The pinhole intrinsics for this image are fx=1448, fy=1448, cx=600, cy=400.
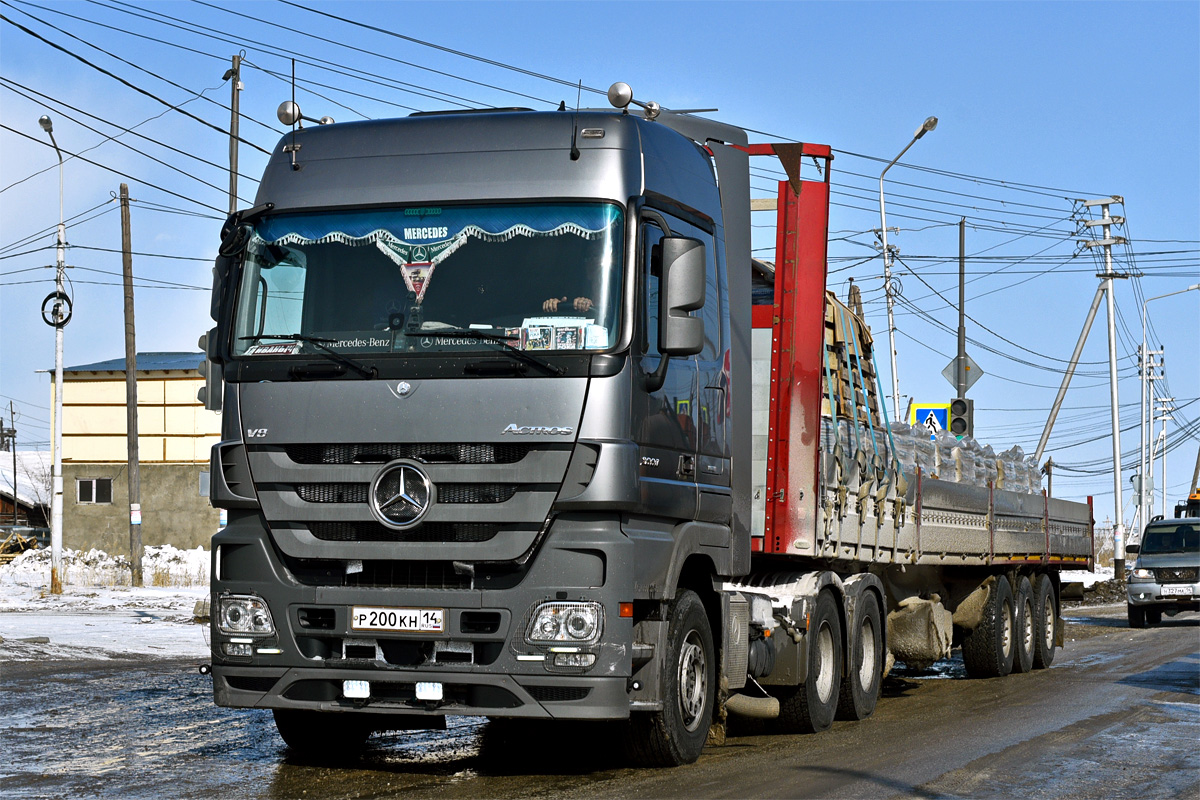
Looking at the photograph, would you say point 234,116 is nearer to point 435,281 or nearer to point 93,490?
point 435,281

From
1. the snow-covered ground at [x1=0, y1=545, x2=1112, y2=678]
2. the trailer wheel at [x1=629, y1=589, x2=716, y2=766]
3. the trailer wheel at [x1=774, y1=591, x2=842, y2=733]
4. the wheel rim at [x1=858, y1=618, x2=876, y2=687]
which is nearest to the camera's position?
the trailer wheel at [x1=629, y1=589, x2=716, y2=766]

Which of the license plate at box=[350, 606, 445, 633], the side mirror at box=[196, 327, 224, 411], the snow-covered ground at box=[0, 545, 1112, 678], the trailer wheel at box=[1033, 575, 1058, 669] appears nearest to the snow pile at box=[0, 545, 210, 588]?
the snow-covered ground at box=[0, 545, 1112, 678]

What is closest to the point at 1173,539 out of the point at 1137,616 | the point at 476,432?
the point at 1137,616

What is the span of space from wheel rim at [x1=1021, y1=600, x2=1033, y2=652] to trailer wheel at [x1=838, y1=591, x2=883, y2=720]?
5004mm

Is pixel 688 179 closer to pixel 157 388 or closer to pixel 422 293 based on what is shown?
pixel 422 293

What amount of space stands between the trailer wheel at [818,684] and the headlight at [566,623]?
3167mm

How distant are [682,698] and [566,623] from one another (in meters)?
1.22

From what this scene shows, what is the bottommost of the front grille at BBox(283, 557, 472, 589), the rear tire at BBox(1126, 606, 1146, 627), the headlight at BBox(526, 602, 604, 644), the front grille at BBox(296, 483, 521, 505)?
the rear tire at BBox(1126, 606, 1146, 627)

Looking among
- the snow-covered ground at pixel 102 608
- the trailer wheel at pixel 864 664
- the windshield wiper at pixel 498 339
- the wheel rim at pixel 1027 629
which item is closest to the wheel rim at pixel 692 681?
the windshield wiper at pixel 498 339

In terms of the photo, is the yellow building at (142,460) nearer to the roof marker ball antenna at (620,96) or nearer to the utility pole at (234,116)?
the utility pole at (234,116)

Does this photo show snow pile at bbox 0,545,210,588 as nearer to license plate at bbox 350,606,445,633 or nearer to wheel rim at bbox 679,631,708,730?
wheel rim at bbox 679,631,708,730

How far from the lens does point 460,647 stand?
7.49 meters

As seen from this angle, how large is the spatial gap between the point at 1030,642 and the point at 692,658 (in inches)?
365

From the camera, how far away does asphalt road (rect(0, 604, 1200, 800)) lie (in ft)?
25.2
